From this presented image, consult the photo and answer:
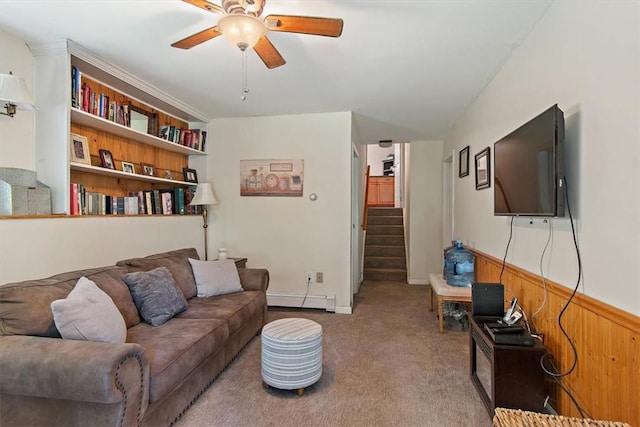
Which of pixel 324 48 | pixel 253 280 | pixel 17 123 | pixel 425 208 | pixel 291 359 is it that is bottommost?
pixel 291 359

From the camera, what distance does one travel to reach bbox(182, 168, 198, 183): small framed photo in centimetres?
404

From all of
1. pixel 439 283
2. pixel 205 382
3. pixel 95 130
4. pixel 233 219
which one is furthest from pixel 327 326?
pixel 95 130

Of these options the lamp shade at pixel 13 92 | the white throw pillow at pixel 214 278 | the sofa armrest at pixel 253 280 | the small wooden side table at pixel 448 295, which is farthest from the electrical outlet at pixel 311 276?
the lamp shade at pixel 13 92

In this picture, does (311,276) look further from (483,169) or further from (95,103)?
(95,103)

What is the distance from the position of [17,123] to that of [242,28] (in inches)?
A: 75.2

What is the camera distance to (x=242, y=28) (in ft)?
5.25

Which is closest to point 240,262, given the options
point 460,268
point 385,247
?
point 460,268

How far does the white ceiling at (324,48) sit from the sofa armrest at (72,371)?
1840 millimetres

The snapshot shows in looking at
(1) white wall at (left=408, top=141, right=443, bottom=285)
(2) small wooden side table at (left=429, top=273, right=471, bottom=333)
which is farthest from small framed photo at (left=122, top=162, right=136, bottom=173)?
(1) white wall at (left=408, top=141, right=443, bottom=285)

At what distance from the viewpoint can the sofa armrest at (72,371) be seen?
4.38ft

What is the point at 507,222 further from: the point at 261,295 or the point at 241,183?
the point at 241,183

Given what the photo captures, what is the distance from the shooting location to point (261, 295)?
122 inches

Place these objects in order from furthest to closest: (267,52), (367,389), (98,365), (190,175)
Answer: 1. (190,175)
2. (367,389)
3. (267,52)
4. (98,365)

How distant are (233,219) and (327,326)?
178 centimetres
